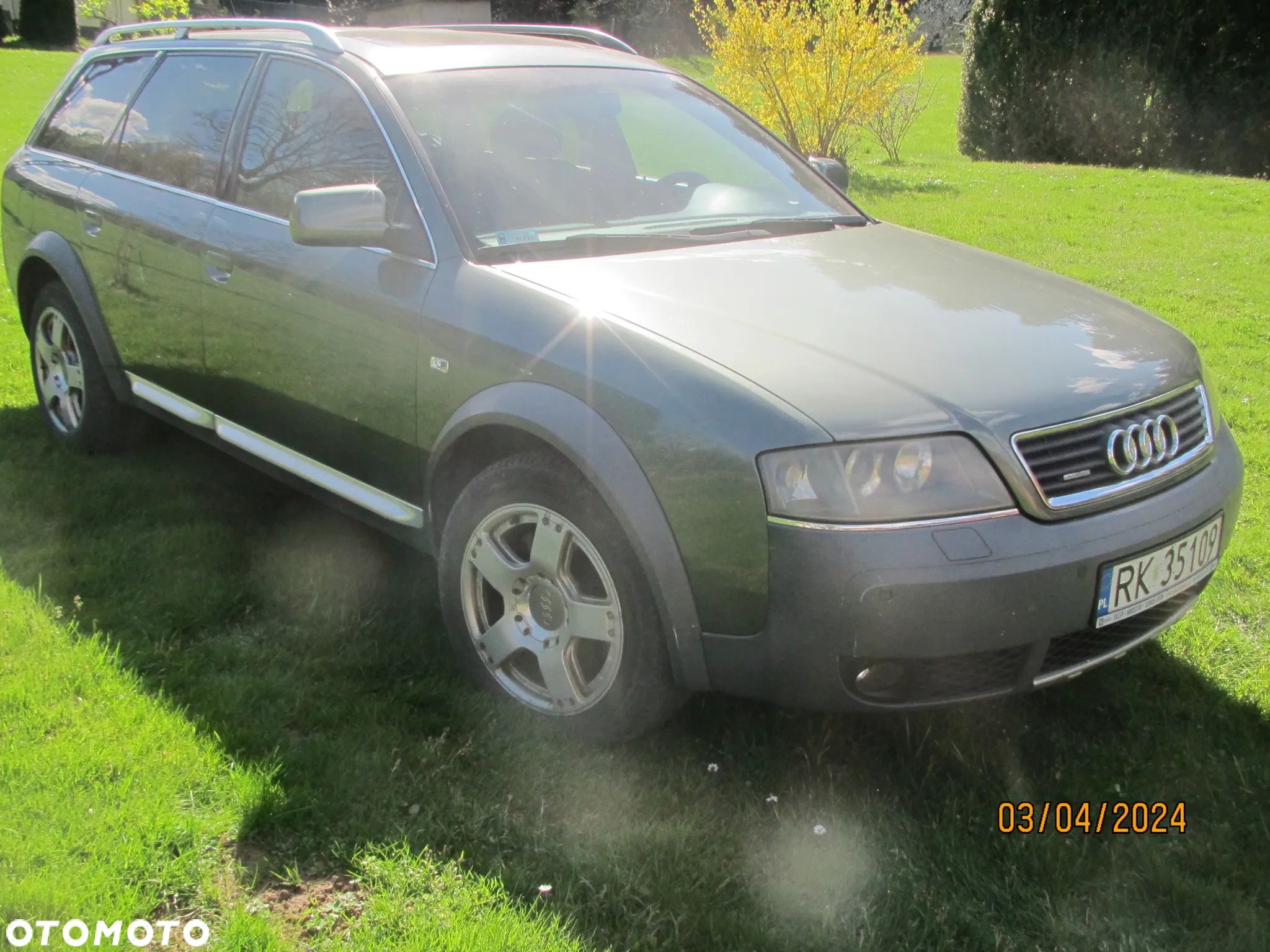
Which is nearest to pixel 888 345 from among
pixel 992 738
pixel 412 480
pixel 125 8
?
pixel 992 738

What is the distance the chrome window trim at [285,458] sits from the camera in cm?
348

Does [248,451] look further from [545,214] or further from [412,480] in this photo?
[545,214]

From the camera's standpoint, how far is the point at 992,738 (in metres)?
3.09

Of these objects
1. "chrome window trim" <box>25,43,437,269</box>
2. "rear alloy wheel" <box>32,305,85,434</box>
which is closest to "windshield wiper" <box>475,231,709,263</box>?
"chrome window trim" <box>25,43,437,269</box>

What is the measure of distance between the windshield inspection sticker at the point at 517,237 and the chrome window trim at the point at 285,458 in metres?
0.81

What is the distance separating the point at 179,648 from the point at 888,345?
2248 millimetres

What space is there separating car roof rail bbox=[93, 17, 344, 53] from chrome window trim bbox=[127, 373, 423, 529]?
1313mm

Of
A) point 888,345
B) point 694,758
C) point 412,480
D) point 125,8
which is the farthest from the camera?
point 125,8

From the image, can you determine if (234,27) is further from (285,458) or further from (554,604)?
(554,604)

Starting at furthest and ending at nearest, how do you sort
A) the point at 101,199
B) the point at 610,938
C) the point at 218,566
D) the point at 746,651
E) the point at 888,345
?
the point at 101,199 < the point at 218,566 < the point at 888,345 < the point at 746,651 < the point at 610,938

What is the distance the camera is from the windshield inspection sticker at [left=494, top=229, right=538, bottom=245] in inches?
127

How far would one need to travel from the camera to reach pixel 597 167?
3.67 m

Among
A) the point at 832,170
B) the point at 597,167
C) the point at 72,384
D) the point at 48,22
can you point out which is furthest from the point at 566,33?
the point at 48,22
